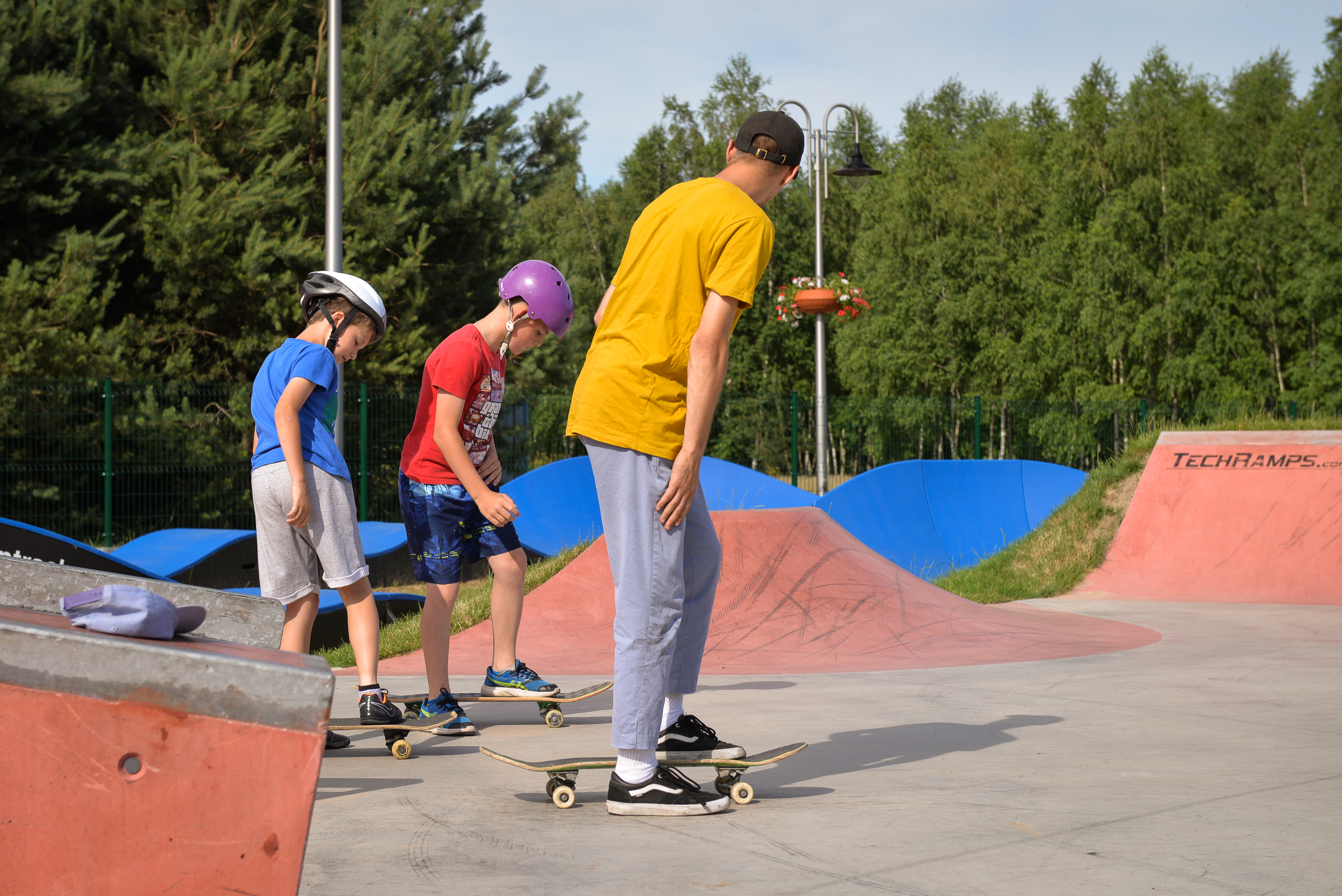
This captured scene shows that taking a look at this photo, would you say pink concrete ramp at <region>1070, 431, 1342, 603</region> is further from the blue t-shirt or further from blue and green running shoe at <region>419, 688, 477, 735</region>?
the blue t-shirt

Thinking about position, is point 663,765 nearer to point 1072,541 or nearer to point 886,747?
point 886,747

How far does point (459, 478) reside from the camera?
4234mm

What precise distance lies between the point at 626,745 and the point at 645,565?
493mm

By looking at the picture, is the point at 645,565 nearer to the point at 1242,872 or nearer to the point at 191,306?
the point at 1242,872

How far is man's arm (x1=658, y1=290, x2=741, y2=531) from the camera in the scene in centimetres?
311

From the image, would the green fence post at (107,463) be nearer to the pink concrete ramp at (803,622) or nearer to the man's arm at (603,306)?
the pink concrete ramp at (803,622)

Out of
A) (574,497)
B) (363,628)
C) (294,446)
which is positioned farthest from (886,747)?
(574,497)

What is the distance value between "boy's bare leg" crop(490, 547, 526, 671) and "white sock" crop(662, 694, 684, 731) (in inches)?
42.0

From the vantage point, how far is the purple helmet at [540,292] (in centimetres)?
447

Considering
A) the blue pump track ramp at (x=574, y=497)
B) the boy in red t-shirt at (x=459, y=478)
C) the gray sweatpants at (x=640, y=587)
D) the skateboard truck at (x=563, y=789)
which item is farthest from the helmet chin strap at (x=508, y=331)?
the blue pump track ramp at (x=574, y=497)

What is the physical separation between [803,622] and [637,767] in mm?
3902

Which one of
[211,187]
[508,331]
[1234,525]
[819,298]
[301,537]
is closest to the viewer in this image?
[301,537]

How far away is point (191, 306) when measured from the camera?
57.2ft

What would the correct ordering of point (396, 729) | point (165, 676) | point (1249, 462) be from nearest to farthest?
point (165, 676)
point (396, 729)
point (1249, 462)
